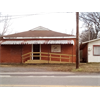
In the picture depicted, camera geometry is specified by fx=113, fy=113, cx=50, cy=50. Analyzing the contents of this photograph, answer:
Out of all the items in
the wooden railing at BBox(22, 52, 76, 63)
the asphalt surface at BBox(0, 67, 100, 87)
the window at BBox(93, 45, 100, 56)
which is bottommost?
the asphalt surface at BBox(0, 67, 100, 87)

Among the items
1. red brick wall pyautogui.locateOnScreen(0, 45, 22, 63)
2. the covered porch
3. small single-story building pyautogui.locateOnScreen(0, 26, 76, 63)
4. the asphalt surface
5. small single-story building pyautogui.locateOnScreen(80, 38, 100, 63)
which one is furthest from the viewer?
red brick wall pyautogui.locateOnScreen(0, 45, 22, 63)

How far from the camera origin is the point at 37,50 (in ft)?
48.8

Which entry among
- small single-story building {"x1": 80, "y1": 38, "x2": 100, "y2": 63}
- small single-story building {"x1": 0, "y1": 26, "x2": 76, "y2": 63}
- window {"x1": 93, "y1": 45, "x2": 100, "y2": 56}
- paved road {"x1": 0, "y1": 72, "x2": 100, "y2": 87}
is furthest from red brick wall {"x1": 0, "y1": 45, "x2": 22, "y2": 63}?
window {"x1": 93, "y1": 45, "x2": 100, "y2": 56}

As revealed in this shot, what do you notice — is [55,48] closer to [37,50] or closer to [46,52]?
[46,52]


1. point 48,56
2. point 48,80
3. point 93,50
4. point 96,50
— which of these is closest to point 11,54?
point 48,56

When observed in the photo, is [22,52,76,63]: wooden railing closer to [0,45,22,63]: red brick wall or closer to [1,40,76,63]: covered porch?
[1,40,76,63]: covered porch

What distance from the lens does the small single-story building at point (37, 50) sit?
14.0 m

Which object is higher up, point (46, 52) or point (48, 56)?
point (46, 52)

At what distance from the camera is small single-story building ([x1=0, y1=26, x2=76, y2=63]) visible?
45.9ft

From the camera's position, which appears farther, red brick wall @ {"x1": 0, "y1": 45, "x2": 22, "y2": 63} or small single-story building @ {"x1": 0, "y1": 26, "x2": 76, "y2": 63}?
red brick wall @ {"x1": 0, "y1": 45, "x2": 22, "y2": 63}

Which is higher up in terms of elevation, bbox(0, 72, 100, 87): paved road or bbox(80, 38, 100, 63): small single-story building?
bbox(80, 38, 100, 63): small single-story building

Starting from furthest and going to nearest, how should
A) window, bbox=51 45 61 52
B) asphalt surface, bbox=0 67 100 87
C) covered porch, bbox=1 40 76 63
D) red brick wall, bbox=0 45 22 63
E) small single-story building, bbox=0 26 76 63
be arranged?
1. red brick wall, bbox=0 45 22 63
2. window, bbox=51 45 61 52
3. small single-story building, bbox=0 26 76 63
4. covered porch, bbox=1 40 76 63
5. asphalt surface, bbox=0 67 100 87

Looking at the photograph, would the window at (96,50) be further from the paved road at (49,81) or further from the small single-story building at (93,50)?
the paved road at (49,81)

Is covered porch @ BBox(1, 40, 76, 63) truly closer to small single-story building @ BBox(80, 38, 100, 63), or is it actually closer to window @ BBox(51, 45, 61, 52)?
window @ BBox(51, 45, 61, 52)
